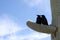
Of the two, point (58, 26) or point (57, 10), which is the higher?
point (57, 10)

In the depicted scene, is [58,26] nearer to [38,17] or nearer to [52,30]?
[52,30]

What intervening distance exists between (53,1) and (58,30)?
82 cm

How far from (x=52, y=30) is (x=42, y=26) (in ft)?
0.97

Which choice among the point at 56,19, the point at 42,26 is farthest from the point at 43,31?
the point at 56,19

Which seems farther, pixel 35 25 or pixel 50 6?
pixel 50 6

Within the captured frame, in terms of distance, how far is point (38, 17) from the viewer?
20.9 ft

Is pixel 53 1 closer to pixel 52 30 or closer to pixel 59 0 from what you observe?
pixel 59 0

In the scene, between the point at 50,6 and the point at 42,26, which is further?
the point at 50,6

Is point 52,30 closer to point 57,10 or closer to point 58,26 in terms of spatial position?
point 58,26

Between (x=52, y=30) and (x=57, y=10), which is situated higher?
(x=57, y=10)

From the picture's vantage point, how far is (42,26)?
612 cm

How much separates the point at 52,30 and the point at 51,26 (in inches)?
4.3

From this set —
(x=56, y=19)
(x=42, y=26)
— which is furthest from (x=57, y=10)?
(x=42, y=26)

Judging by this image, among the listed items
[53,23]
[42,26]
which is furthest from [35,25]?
[53,23]
